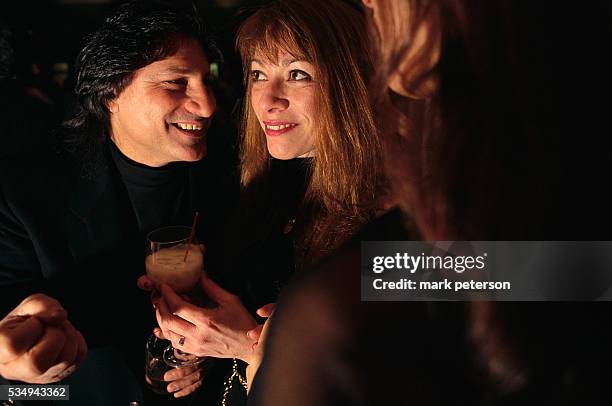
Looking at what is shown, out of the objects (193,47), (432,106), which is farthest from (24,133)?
(432,106)

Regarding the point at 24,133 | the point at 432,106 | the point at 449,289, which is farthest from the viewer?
the point at 24,133

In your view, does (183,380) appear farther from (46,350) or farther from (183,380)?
(46,350)

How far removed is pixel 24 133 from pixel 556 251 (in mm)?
1823

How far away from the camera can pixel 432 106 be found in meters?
0.67

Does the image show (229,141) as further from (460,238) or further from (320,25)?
(460,238)

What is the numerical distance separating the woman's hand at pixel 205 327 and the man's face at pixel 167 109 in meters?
0.51

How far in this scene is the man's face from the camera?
1731 mm

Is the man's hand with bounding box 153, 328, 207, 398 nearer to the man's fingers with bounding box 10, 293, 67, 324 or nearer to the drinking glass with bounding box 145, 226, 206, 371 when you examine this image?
the drinking glass with bounding box 145, 226, 206, 371

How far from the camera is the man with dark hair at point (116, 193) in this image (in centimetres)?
163

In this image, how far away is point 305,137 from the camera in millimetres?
1742

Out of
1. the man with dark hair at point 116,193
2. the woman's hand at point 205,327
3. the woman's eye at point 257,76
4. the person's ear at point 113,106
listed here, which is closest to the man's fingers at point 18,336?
the woman's hand at point 205,327

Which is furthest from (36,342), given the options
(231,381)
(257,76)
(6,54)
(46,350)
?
(6,54)

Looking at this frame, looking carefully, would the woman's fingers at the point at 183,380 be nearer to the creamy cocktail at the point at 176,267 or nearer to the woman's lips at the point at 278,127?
the creamy cocktail at the point at 176,267

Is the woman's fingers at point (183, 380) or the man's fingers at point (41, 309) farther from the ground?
the man's fingers at point (41, 309)
